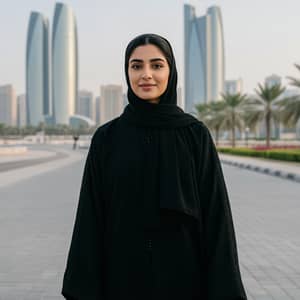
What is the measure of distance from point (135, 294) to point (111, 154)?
52 cm

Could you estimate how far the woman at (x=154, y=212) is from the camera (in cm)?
158

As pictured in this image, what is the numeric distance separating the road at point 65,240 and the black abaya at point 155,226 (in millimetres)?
2113

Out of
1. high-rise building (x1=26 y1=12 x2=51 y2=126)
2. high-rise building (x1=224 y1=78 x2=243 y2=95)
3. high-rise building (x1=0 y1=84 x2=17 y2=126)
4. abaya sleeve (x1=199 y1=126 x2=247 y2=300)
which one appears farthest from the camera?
high-rise building (x1=224 y1=78 x2=243 y2=95)

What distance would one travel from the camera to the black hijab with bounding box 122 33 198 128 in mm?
1600

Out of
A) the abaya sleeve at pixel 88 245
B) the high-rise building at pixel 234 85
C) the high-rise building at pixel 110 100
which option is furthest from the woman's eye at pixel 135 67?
the high-rise building at pixel 234 85


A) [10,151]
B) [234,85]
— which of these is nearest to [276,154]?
[10,151]

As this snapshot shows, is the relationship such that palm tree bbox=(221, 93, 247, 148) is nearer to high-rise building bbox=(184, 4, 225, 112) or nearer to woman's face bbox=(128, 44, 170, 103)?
woman's face bbox=(128, 44, 170, 103)

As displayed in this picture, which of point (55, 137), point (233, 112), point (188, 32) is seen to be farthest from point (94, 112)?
point (233, 112)

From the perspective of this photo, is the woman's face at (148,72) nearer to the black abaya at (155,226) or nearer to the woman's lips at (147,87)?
the woman's lips at (147,87)

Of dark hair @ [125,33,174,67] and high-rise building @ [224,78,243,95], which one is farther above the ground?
high-rise building @ [224,78,243,95]

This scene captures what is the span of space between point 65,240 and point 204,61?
5048 inches

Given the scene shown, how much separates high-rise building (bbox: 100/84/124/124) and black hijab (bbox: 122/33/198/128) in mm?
126999

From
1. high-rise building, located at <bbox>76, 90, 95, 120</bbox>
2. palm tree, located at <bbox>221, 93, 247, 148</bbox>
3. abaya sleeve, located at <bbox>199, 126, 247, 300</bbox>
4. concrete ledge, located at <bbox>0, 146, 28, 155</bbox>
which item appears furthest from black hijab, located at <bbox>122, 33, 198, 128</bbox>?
high-rise building, located at <bbox>76, 90, 95, 120</bbox>

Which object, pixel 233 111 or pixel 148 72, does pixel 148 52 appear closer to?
pixel 148 72
